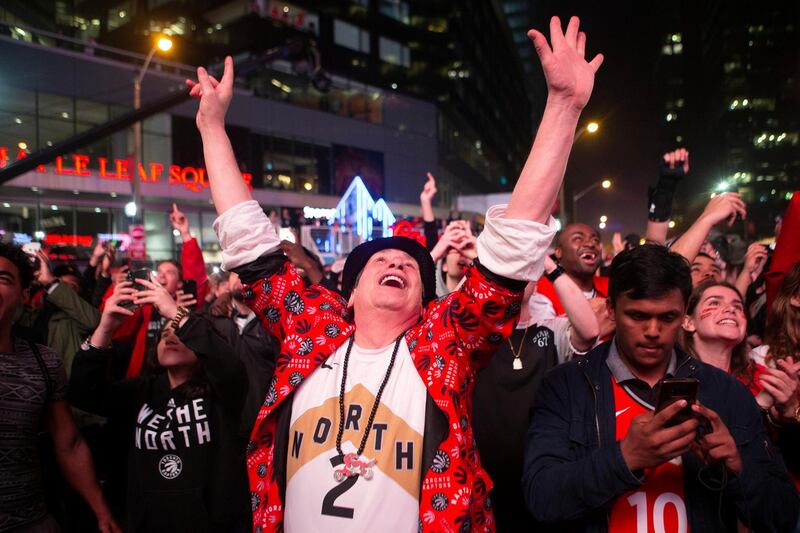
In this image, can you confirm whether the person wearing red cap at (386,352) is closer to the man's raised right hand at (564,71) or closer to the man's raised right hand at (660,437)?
the man's raised right hand at (564,71)

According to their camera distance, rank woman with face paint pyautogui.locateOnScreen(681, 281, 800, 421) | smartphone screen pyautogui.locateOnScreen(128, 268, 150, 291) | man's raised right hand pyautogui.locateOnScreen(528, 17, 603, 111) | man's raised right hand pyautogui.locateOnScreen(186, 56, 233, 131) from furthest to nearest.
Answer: woman with face paint pyautogui.locateOnScreen(681, 281, 800, 421) → smartphone screen pyautogui.locateOnScreen(128, 268, 150, 291) → man's raised right hand pyautogui.locateOnScreen(186, 56, 233, 131) → man's raised right hand pyautogui.locateOnScreen(528, 17, 603, 111)

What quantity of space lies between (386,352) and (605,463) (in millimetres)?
907

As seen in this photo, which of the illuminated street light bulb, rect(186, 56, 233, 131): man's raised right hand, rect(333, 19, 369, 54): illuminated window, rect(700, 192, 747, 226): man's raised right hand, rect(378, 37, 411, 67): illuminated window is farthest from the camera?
rect(378, 37, 411, 67): illuminated window

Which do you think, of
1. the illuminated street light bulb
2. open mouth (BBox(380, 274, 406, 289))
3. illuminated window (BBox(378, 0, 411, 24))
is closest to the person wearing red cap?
open mouth (BBox(380, 274, 406, 289))

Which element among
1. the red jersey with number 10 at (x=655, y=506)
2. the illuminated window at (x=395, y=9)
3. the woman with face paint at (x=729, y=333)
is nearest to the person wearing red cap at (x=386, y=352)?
the red jersey with number 10 at (x=655, y=506)

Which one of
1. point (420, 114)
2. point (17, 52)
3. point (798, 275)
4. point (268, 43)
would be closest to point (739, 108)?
point (420, 114)

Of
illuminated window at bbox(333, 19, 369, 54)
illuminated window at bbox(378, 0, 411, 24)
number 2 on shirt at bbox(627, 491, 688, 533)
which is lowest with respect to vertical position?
number 2 on shirt at bbox(627, 491, 688, 533)

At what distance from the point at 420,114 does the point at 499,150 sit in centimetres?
4619

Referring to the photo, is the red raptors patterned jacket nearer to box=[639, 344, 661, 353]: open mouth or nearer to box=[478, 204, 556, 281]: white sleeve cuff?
box=[478, 204, 556, 281]: white sleeve cuff

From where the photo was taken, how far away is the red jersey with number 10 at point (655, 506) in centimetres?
209

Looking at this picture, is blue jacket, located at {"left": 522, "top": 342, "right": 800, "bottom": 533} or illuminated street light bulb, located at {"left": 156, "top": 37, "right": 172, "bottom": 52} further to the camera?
illuminated street light bulb, located at {"left": 156, "top": 37, "right": 172, "bottom": 52}

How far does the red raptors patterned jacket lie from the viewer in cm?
204

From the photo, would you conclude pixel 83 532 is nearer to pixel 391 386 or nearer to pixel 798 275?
pixel 391 386

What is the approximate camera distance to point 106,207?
26.3 metres
